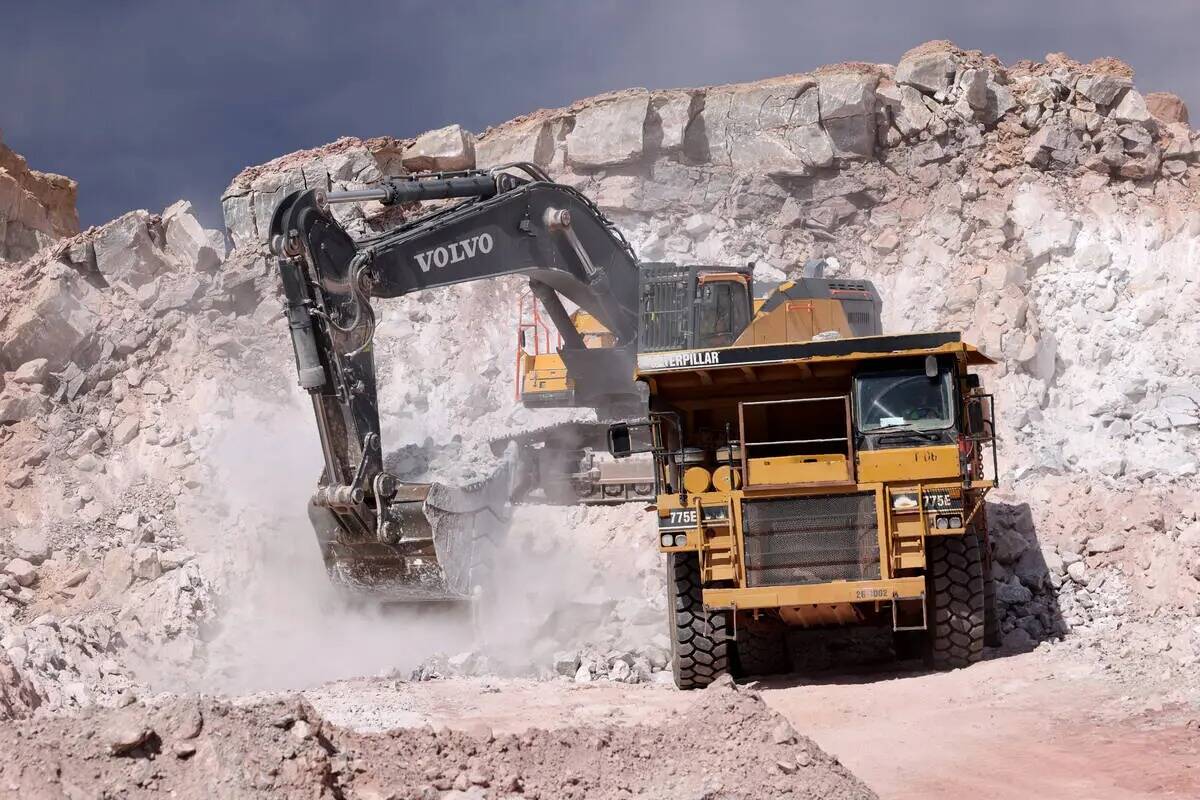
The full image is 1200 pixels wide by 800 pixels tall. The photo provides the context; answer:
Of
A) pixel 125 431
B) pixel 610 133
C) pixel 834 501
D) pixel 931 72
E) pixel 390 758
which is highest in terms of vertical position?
pixel 931 72

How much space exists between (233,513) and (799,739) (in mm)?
10840

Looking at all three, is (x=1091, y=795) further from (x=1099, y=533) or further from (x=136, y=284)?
(x=136, y=284)

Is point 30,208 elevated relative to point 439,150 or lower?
lower

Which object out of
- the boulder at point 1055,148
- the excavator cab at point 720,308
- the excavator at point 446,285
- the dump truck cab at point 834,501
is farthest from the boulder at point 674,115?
the dump truck cab at point 834,501

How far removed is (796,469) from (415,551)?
380 cm

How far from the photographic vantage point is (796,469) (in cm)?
1023

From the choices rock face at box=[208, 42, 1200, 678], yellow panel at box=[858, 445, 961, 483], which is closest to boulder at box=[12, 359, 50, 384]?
rock face at box=[208, 42, 1200, 678]

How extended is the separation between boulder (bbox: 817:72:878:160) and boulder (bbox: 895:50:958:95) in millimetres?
628

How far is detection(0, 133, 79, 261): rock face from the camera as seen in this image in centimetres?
2477

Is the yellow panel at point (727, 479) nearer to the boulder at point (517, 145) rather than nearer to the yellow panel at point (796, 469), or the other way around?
the yellow panel at point (796, 469)

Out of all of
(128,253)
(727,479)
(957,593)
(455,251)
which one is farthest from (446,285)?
(128,253)

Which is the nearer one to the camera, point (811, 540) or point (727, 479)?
point (811, 540)

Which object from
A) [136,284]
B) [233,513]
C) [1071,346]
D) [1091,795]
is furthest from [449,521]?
[136,284]

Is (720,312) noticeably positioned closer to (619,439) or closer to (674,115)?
(619,439)
